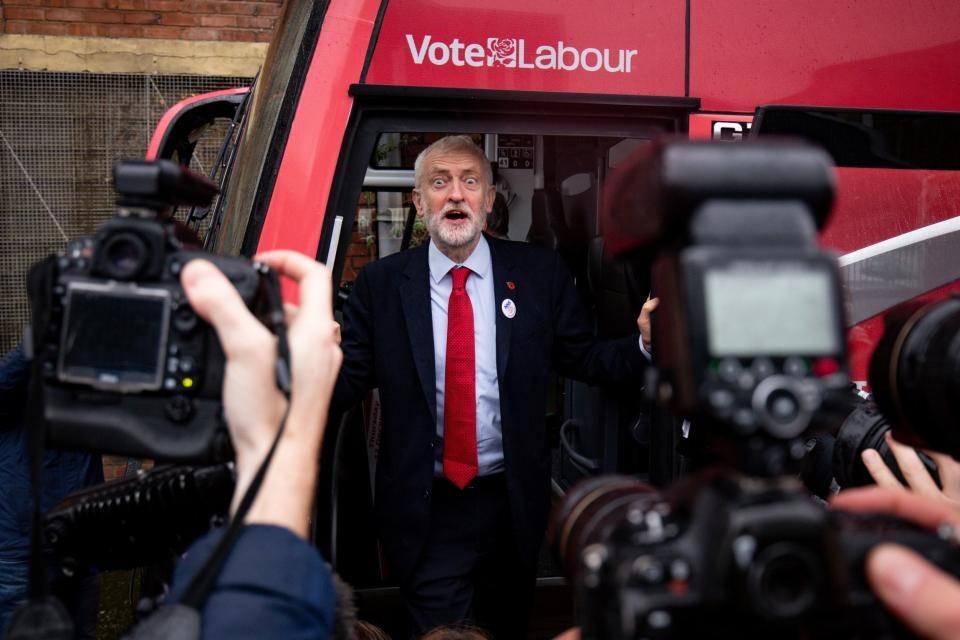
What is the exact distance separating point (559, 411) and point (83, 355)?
3.65m

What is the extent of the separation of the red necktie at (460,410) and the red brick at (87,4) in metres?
4.07

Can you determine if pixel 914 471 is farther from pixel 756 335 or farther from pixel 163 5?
pixel 163 5

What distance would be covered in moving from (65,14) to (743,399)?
567 cm

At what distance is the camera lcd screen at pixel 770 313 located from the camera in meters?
0.73

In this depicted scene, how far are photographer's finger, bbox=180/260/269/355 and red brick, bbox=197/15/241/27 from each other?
4.85m

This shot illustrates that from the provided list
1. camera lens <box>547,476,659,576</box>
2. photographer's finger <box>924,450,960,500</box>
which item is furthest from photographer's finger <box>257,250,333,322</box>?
photographer's finger <box>924,450,960,500</box>

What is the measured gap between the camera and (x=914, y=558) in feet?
2.57

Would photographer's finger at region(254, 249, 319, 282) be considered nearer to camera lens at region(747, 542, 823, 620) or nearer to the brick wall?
camera lens at region(747, 542, 823, 620)

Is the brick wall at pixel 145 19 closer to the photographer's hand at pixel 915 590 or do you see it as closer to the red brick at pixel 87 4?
the red brick at pixel 87 4

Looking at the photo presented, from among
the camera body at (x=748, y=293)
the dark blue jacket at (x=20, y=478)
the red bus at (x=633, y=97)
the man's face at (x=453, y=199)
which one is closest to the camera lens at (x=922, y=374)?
the camera body at (x=748, y=293)

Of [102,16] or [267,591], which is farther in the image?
[102,16]

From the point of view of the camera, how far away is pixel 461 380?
2588 millimetres

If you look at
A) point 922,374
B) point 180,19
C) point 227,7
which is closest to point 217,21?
point 227,7

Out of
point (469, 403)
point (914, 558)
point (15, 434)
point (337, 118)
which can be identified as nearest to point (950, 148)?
point (469, 403)
